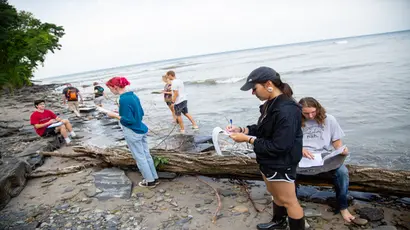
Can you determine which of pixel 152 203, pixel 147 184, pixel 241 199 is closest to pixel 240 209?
pixel 241 199

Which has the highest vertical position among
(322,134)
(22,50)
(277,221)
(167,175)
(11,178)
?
(22,50)

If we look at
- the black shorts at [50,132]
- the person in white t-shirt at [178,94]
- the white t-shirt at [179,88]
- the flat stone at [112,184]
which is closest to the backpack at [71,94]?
the black shorts at [50,132]

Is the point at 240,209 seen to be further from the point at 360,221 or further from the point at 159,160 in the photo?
the point at 159,160

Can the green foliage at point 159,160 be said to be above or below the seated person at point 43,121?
below

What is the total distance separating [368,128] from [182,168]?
218 inches

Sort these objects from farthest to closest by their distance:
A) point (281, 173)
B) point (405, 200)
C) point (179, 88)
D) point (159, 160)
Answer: point (179, 88) < point (159, 160) < point (405, 200) < point (281, 173)

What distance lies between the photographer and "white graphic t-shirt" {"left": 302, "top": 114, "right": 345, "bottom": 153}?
3.11 meters

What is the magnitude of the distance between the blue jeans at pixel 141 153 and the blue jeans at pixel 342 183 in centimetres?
289

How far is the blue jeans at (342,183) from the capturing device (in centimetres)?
304

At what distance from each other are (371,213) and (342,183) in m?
0.63

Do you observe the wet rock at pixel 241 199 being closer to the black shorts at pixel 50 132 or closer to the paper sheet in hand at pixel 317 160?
the paper sheet in hand at pixel 317 160

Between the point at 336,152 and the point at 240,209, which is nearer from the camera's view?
the point at 336,152

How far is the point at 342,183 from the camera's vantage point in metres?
3.04

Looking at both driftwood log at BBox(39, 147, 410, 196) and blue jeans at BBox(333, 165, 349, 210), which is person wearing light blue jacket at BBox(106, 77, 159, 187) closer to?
driftwood log at BBox(39, 147, 410, 196)
